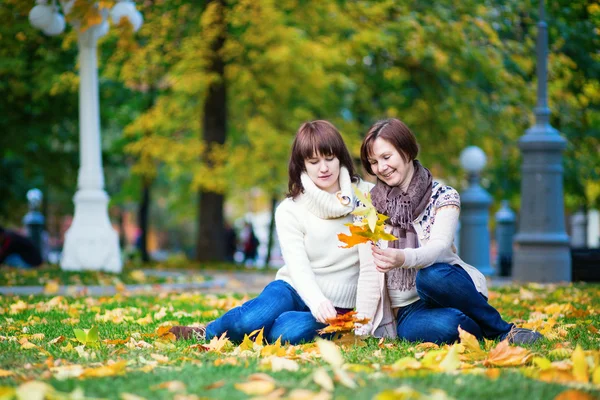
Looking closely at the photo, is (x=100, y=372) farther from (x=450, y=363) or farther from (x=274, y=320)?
(x=274, y=320)

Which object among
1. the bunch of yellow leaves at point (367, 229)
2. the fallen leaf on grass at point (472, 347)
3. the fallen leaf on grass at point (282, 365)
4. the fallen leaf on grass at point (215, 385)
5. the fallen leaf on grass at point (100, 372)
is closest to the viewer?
the fallen leaf on grass at point (215, 385)

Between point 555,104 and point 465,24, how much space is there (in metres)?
2.77

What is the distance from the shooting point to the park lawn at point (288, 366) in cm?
265

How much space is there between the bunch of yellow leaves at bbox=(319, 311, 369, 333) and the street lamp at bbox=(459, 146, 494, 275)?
1099 cm

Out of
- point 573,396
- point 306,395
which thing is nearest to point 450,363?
point 573,396

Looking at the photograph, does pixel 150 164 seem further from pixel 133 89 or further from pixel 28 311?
pixel 28 311

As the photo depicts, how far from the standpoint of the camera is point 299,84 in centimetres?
1595

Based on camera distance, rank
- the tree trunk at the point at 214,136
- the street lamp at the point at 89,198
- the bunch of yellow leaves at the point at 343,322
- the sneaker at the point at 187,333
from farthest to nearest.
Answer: the tree trunk at the point at 214,136 → the street lamp at the point at 89,198 → the sneaker at the point at 187,333 → the bunch of yellow leaves at the point at 343,322

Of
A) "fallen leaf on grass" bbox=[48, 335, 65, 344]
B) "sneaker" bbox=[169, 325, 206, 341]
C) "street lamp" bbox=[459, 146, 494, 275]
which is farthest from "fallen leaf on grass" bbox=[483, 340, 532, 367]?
"street lamp" bbox=[459, 146, 494, 275]

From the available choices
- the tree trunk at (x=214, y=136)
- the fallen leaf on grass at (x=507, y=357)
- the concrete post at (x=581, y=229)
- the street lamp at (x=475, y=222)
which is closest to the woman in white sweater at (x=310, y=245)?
the fallen leaf on grass at (x=507, y=357)

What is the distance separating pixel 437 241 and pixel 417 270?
0.23 m

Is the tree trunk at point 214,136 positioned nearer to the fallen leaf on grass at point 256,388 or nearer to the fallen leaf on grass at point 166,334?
the fallen leaf on grass at point 166,334

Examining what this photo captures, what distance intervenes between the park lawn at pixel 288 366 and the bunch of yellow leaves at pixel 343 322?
10 centimetres

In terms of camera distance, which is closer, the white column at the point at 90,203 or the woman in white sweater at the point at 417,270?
the woman in white sweater at the point at 417,270
